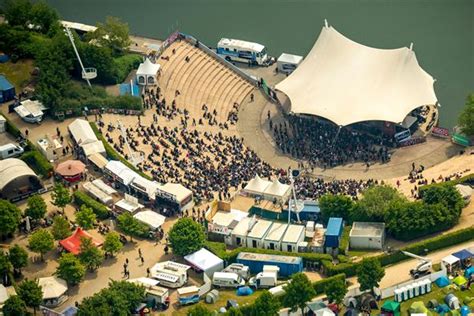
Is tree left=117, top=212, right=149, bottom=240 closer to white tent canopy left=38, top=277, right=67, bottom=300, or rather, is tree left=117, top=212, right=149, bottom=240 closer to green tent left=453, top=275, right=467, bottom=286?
white tent canopy left=38, top=277, right=67, bottom=300

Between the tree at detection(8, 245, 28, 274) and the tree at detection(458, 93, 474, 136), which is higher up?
the tree at detection(458, 93, 474, 136)

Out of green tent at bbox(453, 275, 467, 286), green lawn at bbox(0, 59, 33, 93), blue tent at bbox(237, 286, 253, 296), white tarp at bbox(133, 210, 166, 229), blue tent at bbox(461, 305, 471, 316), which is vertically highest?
green tent at bbox(453, 275, 467, 286)

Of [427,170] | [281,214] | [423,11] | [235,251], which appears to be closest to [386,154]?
[427,170]

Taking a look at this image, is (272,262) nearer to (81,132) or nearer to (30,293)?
(30,293)

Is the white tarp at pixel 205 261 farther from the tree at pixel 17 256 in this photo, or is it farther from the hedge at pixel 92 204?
the tree at pixel 17 256

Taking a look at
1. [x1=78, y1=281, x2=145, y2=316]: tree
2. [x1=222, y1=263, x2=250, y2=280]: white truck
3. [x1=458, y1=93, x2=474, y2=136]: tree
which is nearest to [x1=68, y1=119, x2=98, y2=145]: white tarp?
[x1=222, y1=263, x2=250, y2=280]: white truck
